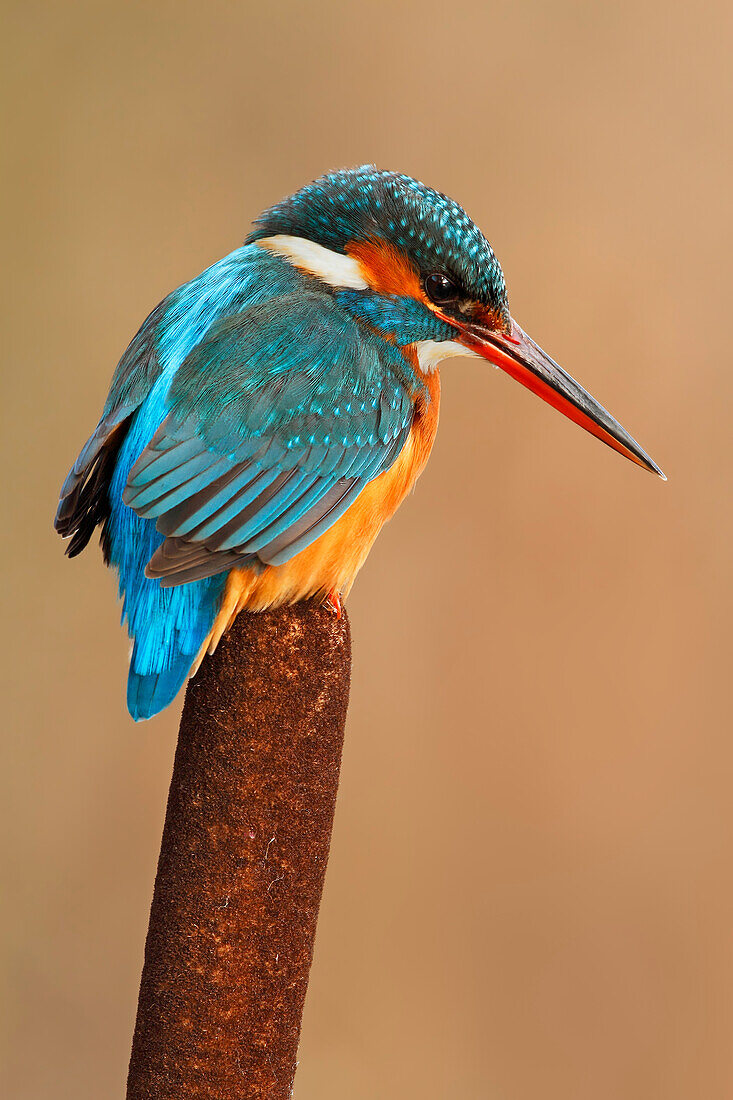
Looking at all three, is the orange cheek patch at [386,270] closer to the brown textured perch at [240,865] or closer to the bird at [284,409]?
the bird at [284,409]

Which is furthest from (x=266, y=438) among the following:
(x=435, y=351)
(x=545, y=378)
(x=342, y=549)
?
(x=545, y=378)

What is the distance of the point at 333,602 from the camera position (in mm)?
1228

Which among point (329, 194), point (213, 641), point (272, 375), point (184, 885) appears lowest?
point (184, 885)

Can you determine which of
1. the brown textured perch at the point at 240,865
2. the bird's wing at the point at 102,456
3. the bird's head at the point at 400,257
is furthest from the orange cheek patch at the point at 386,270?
the brown textured perch at the point at 240,865

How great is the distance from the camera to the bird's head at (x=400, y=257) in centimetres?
123

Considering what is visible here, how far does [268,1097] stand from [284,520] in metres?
0.60

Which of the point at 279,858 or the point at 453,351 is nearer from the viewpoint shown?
the point at 279,858

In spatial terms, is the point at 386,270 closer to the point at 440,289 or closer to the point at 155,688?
the point at 440,289

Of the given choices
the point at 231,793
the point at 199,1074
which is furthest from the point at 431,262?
the point at 199,1074

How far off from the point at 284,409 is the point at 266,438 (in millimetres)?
38

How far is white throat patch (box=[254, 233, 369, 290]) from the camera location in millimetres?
1259

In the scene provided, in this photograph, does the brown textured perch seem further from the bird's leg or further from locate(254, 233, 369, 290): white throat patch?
locate(254, 233, 369, 290): white throat patch

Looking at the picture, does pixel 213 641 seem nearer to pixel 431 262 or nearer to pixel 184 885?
pixel 184 885

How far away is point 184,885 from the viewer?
1.11 meters
